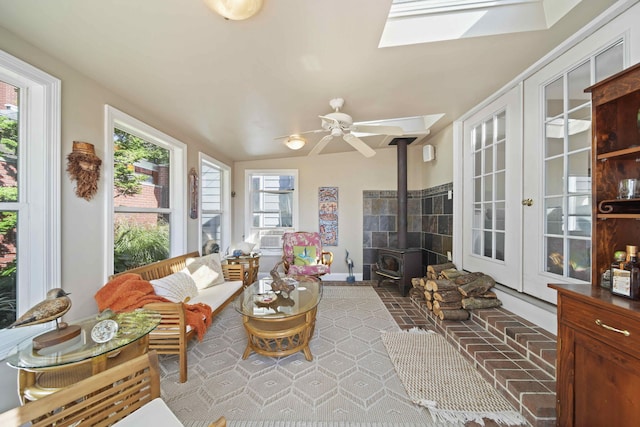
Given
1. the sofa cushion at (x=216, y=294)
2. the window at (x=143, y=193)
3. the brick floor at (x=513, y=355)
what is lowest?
the brick floor at (x=513, y=355)

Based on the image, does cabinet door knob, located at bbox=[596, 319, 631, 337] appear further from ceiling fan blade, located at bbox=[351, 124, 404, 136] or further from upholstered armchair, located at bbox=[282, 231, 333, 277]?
upholstered armchair, located at bbox=[282, 231, 333, 277]

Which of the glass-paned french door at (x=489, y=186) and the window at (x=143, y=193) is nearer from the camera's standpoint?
the window at (x=143, y=193)

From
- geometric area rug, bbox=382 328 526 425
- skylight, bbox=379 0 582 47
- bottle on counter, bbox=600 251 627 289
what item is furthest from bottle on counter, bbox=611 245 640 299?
skylight, bbox=379 0 582 47

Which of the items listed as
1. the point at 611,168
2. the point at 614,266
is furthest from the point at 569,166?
the point at 614,266

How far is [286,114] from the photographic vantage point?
2.88 meters

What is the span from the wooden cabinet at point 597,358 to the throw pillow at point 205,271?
3281mm

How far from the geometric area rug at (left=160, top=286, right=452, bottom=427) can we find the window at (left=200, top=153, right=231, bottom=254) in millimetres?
1836

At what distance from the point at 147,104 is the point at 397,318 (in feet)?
11.9

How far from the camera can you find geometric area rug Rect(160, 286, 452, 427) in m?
1.63

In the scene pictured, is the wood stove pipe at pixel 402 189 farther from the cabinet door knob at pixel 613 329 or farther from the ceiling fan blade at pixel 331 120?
the cabinet door knob at pixel 613 329

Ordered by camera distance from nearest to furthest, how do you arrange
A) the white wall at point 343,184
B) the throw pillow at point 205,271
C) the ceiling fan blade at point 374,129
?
the ceiling fan blade at point 374,129 < the throw pillow at point 205,271 < the white wall at point 343,184

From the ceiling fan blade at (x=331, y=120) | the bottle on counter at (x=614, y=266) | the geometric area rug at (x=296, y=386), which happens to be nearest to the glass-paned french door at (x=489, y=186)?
the bottle on counter at (x=614, y=266)

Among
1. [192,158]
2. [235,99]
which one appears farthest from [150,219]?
[235,99]

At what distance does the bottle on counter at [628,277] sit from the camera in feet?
3.84
